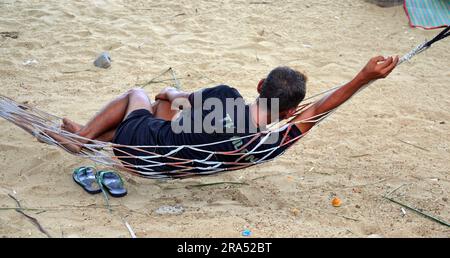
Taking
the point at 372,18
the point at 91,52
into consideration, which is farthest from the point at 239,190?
the point at 372,18

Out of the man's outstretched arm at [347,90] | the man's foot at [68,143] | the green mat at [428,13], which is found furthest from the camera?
the green mat at [428,13]

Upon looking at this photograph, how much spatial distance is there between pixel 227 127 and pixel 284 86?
0.29m

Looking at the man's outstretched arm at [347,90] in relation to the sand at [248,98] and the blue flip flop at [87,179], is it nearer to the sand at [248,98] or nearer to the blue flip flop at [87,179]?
the sand at [248,98]

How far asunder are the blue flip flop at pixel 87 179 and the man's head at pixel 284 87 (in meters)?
A: 0.89

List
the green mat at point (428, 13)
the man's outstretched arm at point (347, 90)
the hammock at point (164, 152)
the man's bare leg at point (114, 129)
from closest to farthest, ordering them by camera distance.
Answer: the man's outstretched arm at point (347, 90) → the hammock at point (164, 152) → the man's bare leg at point (114, 129) → the green mat at point (428, 13)

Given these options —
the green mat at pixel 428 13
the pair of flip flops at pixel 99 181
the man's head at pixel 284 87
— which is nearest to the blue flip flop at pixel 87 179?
the pair of flip flops at pixel 99 181

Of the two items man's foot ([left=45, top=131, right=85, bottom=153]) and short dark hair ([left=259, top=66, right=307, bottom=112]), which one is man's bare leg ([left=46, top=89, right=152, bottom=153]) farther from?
short dark hair ([left=259, top=66, right=307, bottom=112])

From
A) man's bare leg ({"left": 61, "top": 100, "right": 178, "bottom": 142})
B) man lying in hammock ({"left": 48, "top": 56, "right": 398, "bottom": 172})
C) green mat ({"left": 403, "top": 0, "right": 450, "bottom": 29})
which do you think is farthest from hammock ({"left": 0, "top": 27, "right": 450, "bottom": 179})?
green mat ({"left": 403, "top": 0, "right": 450, "bottom": 29})

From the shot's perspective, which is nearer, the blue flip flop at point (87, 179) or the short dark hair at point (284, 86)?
the short dark hair at point (284, 86)

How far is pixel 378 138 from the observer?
3184 millimetres

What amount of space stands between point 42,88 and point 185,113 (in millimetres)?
1680

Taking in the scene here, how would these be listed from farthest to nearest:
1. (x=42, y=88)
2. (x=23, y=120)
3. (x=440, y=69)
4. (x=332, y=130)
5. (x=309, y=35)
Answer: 1. (x=309, y=35)
2. (x=440, y=69)
3. (x=42, y=88)
4. (x=332, y=130)
5. (x=23, y=120)

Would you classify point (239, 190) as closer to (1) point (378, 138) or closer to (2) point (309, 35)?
(1) point (378, 138)

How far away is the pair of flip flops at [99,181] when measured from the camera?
2557 millimetres
